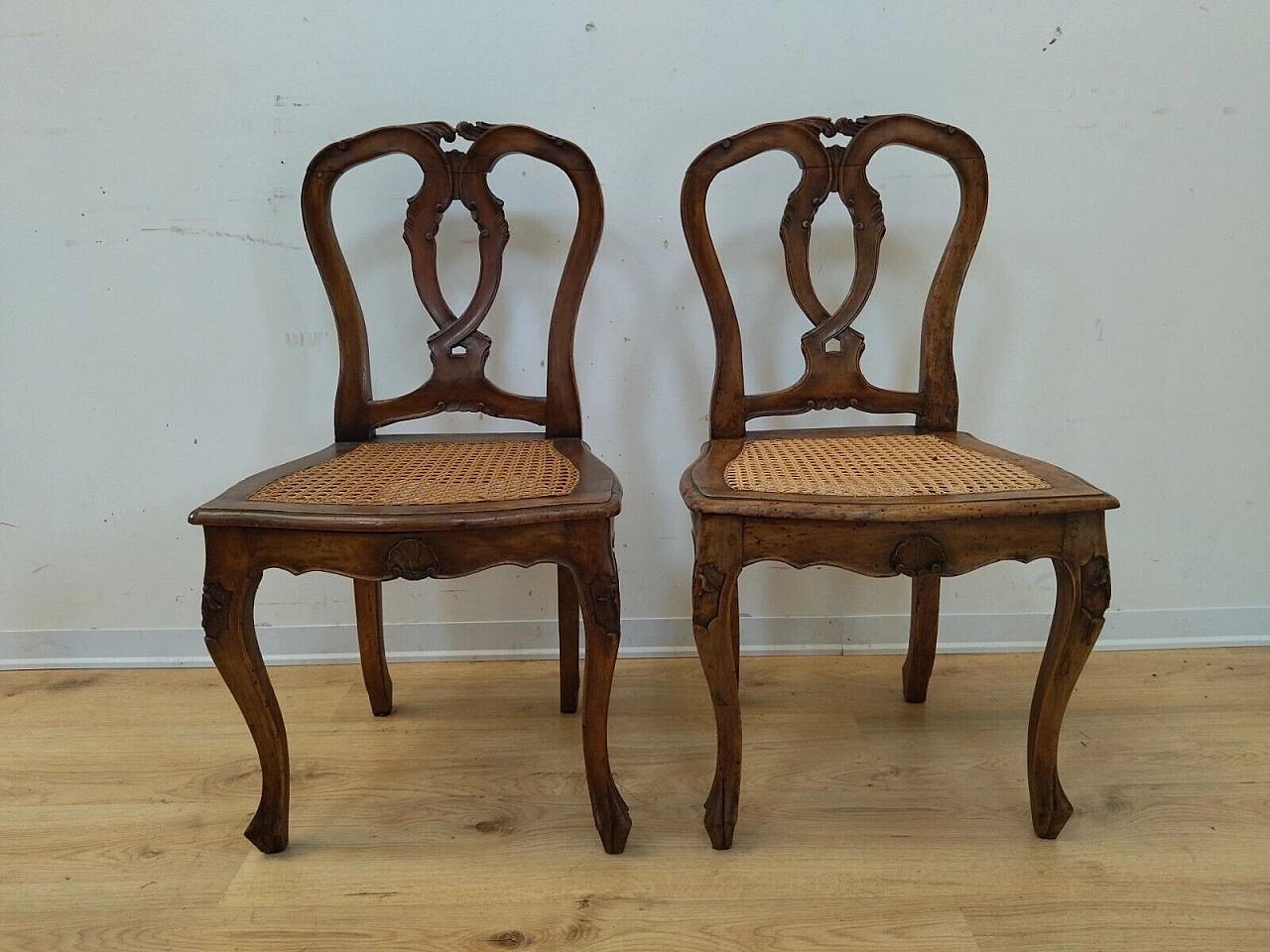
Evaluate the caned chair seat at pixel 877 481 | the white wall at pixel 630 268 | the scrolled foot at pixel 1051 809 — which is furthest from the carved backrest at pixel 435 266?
the scrolled foot at pixel 1051 809

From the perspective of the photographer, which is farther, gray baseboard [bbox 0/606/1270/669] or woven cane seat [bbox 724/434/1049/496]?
gray baseboard [bbox 0/606/1270/669]

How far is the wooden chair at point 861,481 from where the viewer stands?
1.14 metres

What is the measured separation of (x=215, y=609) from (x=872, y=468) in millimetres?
944

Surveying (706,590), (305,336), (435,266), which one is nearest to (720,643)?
(706,590)

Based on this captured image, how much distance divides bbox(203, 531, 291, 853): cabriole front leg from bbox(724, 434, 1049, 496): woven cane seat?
68 cm

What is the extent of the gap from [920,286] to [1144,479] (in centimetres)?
64

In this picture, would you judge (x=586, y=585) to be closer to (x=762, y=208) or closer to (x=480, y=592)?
(x=480, y=592)

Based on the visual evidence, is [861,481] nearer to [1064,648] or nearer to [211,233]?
[1064,648]

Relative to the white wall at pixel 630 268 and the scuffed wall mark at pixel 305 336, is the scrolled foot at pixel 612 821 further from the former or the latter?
the scuffed wall mark at pixel 305 336

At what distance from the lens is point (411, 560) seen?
1143 millimetres

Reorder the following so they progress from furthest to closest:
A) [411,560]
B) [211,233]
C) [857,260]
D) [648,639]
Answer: [648,639] < [211,233] < [857,260] < [411,560]

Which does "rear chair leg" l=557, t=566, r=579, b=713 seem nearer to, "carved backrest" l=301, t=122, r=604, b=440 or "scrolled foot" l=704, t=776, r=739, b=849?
"carved backrest" l=301, t=122, r=604, b=440

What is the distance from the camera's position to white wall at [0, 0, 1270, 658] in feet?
5.48

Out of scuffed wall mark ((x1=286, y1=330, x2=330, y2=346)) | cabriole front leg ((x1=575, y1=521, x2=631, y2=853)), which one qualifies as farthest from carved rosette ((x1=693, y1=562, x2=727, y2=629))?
scuffed wall mark ((x1=286, y1=330, x2=330, y2=346))
